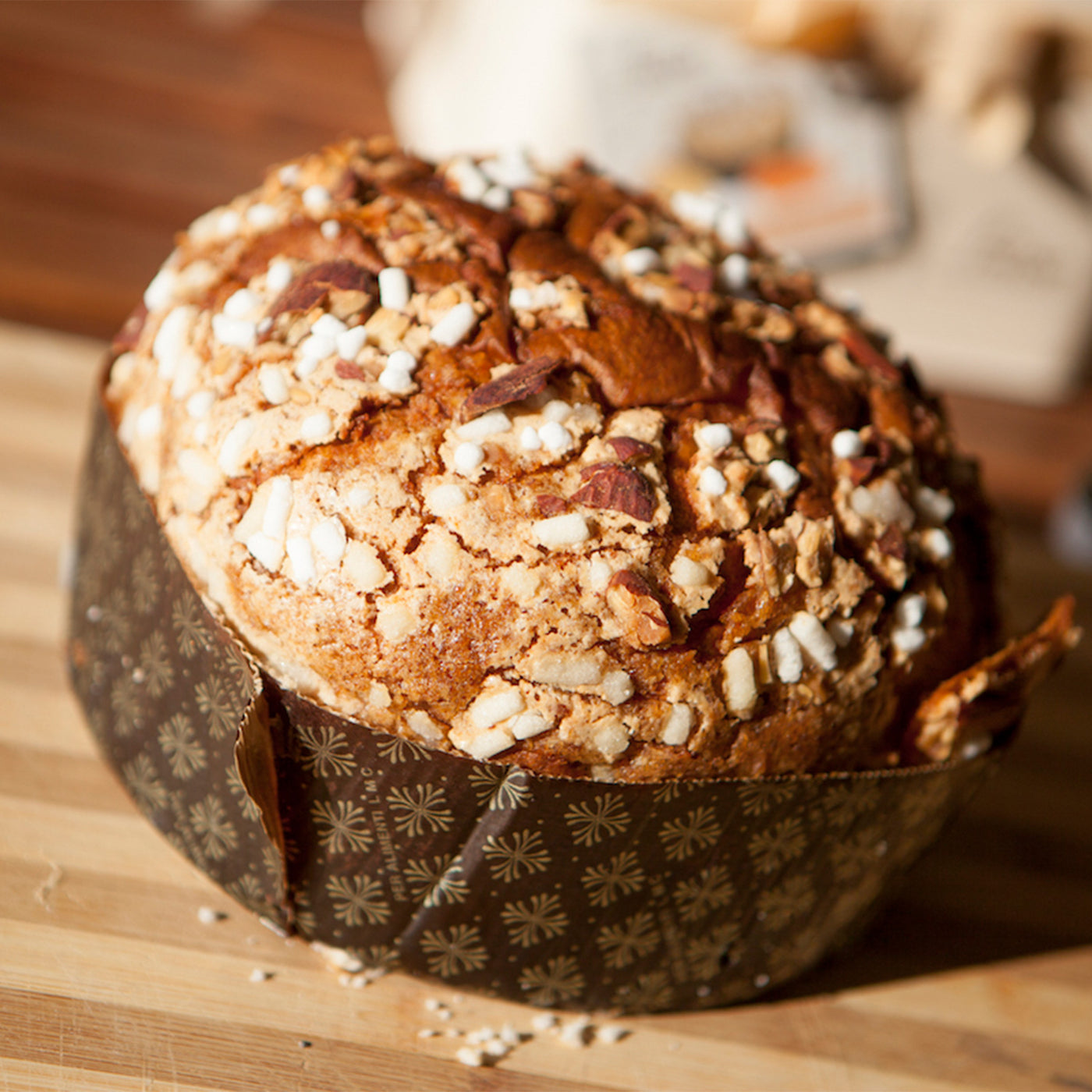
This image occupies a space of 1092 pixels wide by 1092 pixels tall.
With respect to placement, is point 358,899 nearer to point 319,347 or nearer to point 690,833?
point 690,833

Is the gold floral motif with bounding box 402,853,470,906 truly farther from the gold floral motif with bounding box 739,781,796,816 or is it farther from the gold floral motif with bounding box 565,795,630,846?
the gold floral motif with bounding box 739,781,796,816

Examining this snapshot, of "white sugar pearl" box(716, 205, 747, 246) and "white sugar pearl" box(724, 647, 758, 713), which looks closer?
"white sugar pearl" box(724, 647, 758, 713)

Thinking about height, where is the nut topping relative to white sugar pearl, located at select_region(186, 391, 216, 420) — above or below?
above

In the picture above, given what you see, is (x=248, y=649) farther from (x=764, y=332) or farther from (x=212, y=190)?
(x=212, y=190)

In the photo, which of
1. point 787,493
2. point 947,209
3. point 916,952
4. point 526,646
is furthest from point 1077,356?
point 526,646

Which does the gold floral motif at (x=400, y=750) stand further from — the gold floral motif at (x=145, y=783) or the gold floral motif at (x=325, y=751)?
the gold floral motif at (x=145, y=783)

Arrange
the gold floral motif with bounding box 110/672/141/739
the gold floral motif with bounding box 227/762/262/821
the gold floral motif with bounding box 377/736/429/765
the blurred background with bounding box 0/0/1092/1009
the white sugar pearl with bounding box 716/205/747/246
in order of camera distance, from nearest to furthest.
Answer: the gold floral motif with bounding box 377/736/429/765 → the gold floral motif with bounding box 227/762/262/821 → the gold floral motif with bounding box 110/672/141/739 → the white sugar pearl with bounding box 716/205/747/246 → the blurred background with bounding box 0/0/1092/1009

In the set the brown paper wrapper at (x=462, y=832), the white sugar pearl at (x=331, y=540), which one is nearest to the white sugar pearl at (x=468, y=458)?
the white sugar pearl at (x=331, y=540)

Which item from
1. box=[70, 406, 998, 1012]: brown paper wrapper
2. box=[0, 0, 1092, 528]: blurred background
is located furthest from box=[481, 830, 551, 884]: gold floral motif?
box=[0, 0, 1092, 528]: blurred background
